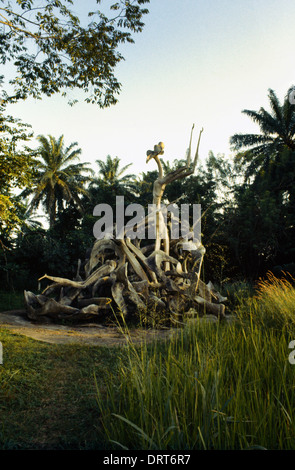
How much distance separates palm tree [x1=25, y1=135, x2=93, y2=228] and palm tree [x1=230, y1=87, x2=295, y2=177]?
40.1 feet

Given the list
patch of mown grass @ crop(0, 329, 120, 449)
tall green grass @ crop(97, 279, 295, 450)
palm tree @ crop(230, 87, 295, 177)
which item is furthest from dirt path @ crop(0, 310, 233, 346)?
palm tree @ crop(230, 87, 295, 177)

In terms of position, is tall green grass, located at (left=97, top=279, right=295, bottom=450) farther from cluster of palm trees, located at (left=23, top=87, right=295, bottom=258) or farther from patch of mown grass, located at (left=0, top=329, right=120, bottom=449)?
cluster of palm trees, located at (left=23, top=87, right=295, bottom=258)

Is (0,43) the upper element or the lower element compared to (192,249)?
upper

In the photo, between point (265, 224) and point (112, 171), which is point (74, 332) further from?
point (112, 171)

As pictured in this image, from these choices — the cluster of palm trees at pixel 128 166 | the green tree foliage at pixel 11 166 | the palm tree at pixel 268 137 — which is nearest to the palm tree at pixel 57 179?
the cluster of palm trees at pixel 128 166

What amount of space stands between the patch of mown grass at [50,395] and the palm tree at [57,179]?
21615 mm

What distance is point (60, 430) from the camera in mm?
2510

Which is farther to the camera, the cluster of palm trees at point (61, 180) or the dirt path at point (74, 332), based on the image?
the cluster of palm trees at point (61, 180)

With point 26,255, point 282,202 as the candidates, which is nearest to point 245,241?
point 282,202

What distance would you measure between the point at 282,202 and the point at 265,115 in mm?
8730

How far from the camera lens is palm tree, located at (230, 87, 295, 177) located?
69.2ft

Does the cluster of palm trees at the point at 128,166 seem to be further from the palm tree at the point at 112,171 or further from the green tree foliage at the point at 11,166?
the green tree foliage at the point at 11,166

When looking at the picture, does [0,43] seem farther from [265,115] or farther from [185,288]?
[265,115]

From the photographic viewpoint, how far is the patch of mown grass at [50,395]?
2.39 meters
